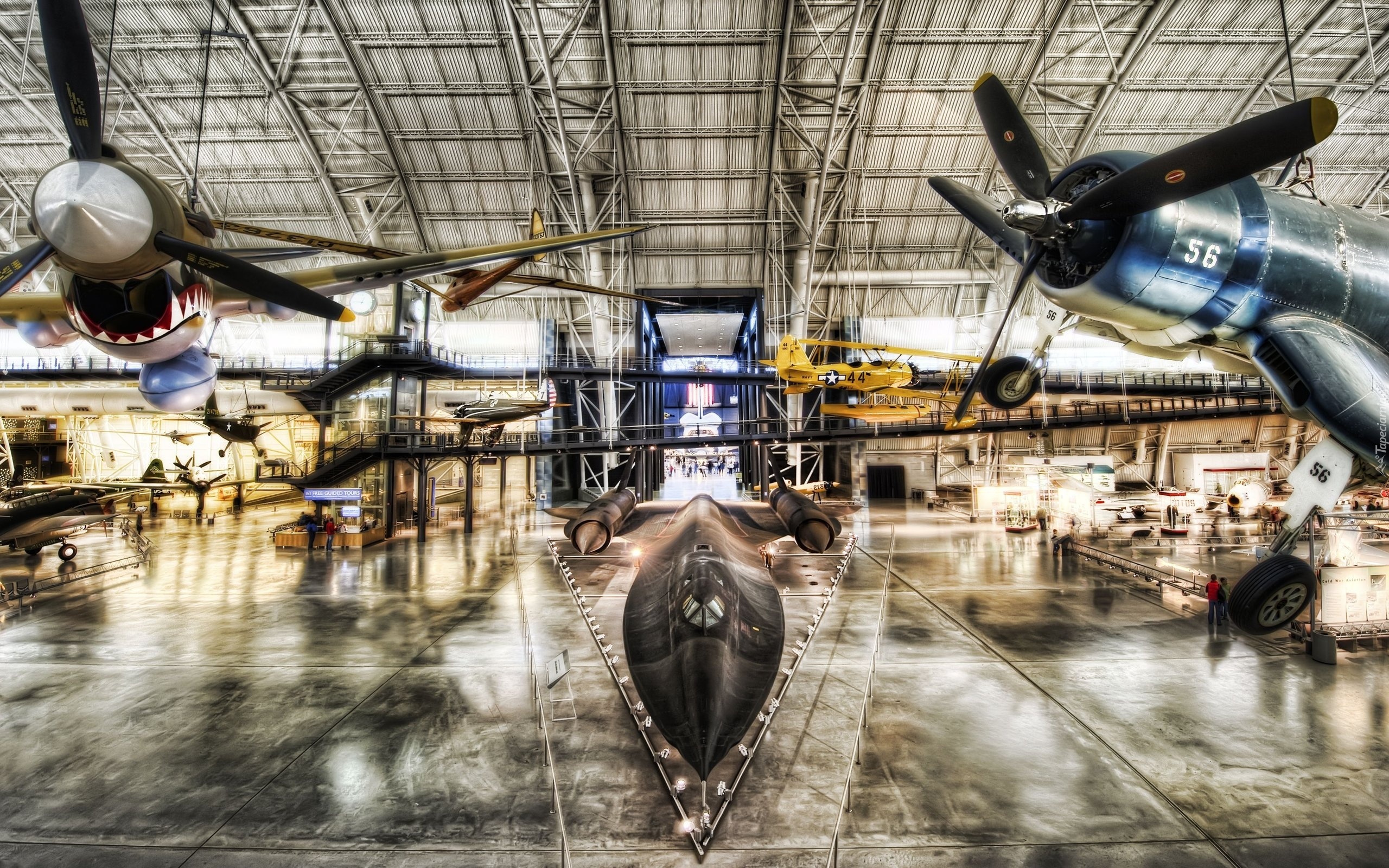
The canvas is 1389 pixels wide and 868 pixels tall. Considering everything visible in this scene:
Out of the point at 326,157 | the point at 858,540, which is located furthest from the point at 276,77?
the point at 858,540

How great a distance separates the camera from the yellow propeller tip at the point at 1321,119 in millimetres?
3434

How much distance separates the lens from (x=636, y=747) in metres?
6.54

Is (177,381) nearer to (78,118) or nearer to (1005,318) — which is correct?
(78,118)

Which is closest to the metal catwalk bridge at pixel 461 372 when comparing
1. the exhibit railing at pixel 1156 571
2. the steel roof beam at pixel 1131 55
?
the exhibit railing at pixel 1156 571

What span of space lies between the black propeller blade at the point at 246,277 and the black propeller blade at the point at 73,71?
79cm

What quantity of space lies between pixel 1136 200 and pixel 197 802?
10.1 metres

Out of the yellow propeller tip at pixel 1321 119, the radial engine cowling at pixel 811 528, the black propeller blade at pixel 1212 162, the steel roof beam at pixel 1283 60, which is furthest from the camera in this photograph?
the steel roof beam at pixel 1283 60

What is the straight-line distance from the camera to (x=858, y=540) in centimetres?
2086

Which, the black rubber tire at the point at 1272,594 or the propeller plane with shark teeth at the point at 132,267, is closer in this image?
the propeller plane with shark teeth at the point at 132,267

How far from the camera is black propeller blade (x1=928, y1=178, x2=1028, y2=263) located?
607 cm

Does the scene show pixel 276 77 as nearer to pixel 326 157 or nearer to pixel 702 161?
pixel 326 157

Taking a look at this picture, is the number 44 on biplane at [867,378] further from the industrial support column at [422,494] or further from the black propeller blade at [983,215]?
the industrial support column at [422,494]

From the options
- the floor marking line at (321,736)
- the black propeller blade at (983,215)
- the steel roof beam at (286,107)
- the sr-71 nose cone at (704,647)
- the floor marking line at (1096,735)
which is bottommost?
the floor marking line at (321,736)

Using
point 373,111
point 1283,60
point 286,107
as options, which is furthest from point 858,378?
point 286,107
